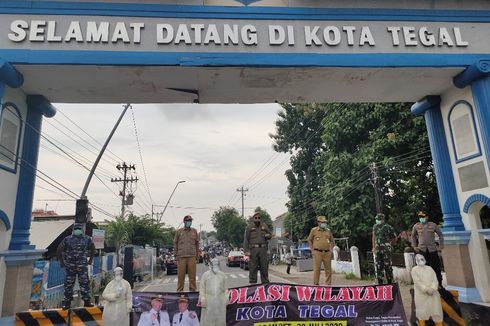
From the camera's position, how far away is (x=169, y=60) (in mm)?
6777

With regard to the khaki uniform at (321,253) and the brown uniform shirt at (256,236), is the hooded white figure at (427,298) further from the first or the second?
the brown uniform shirt at (256,236)

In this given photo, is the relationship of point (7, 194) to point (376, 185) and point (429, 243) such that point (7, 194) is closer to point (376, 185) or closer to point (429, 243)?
point (429, 243)

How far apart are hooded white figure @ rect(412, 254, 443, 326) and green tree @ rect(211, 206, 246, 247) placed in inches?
2521

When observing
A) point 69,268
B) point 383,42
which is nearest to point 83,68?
point 69,268

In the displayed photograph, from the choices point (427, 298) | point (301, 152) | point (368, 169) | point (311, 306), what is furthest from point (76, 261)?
point (301, 152)

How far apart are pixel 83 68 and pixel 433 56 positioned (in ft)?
22.3

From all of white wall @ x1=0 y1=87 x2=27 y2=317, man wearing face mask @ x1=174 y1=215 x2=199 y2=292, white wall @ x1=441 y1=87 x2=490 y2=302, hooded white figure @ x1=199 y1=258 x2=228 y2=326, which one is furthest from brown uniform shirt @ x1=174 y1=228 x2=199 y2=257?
white wall @ x1=441 y1=87 x2=490 y2=302

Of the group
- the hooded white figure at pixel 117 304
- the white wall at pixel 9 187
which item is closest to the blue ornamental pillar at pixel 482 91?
the hooded white figure at pixel 117 304

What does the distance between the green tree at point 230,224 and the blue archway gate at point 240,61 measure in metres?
62.8

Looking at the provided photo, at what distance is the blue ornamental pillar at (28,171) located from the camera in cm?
689

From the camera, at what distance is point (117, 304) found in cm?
539

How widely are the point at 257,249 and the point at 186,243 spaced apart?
1480mm

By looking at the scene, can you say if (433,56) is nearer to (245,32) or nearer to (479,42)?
(479,42)

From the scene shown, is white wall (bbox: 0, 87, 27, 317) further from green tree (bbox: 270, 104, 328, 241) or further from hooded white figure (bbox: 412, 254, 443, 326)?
green tree (bbox: 270, 104, 328, 241)
